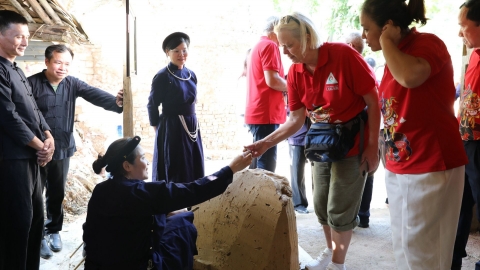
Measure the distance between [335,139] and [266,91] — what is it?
2297 mm

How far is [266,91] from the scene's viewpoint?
16.4 feet

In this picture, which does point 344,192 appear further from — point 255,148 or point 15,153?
point 15,153

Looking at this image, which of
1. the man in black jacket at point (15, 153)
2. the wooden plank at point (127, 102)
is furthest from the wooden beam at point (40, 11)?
the wooden plank at point (127, 102)

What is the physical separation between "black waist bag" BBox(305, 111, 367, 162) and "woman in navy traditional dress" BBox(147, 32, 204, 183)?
1944 mm

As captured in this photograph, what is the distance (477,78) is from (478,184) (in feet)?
2.47

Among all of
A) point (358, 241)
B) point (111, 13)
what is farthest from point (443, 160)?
point (111, 13)

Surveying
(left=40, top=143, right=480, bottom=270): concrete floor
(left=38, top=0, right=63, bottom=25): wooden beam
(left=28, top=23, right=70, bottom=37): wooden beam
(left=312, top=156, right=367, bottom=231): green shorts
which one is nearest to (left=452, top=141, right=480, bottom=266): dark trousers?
(left=40, top=143, right=480, bottom=270): concrete floor

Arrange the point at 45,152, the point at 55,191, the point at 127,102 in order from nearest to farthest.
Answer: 1. the point at 45,152
2. the point at 127,102
3. the point at 55,191

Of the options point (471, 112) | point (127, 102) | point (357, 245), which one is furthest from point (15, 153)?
point (471, 112)

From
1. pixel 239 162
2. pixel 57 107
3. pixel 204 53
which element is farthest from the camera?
pixel 204 53

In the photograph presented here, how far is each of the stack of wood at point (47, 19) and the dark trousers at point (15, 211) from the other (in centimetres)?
186

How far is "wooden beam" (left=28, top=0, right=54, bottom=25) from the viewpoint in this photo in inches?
163

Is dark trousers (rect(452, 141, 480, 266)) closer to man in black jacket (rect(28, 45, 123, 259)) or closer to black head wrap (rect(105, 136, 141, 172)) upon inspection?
black head wrap (rect(105, 136, 141, 172))

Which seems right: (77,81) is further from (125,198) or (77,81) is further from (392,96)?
(392,96)
